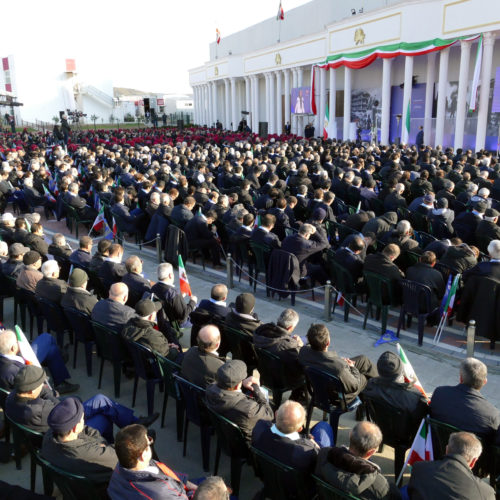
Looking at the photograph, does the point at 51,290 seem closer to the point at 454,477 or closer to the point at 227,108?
the point at 454,477

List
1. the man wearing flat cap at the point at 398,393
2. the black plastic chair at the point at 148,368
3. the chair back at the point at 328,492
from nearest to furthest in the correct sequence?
the chair back at the point at 328,492
the man wearing flat cap at the point at 398,393
the black plastic chair at the point at 148,368

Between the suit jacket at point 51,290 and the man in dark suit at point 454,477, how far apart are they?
5.01 meters

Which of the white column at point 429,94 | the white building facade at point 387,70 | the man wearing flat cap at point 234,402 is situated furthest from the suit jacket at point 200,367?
the white column at point 429,94

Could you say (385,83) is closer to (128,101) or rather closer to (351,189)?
(351,189)

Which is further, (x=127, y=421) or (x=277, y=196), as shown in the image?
(x=277, y=196)

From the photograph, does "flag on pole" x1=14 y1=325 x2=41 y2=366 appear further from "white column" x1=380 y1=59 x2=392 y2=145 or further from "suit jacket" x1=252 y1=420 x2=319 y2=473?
"white column" x1=380 y1=59 x2=392 y2=145

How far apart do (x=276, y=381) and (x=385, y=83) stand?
27.1 metres

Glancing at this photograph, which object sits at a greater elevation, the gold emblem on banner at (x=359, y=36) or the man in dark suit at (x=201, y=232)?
the gold emblem on banner at (x=359, y=36)

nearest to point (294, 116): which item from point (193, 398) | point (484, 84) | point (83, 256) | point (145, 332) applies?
point (484, 84)

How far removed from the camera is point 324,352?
189 inches

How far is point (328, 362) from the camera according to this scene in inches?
186

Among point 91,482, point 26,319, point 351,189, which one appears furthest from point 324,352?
point 351,189

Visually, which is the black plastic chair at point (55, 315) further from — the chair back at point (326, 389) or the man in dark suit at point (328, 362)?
the chair back at point (326, 389)

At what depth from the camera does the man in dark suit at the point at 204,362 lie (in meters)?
4.68
